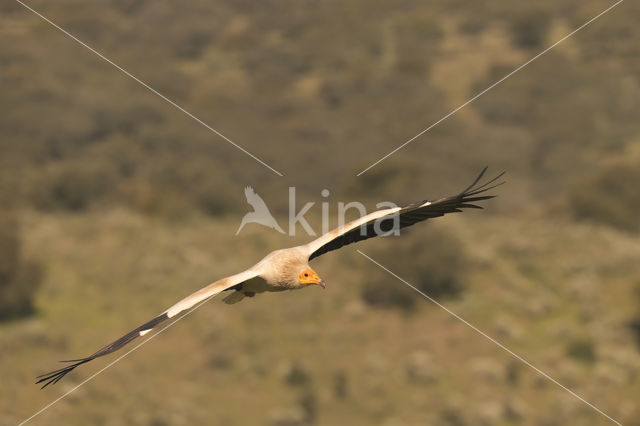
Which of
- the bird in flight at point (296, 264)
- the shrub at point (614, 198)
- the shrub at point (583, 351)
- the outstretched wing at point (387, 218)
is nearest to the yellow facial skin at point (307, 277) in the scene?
the bird in flight at point (296, 264)

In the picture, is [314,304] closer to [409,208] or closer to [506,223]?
[506,223]

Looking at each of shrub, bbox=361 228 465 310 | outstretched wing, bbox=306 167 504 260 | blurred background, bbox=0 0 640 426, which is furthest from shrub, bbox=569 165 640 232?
outstretched wing, bbox=306 167 504 260

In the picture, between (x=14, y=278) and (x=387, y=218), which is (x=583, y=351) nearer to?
(x=14, y=278)

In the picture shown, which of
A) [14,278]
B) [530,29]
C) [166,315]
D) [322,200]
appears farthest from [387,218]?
[530,29]

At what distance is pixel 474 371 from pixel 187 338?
7.53m

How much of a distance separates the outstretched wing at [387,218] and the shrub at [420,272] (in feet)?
60.6

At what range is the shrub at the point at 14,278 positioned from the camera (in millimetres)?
26656

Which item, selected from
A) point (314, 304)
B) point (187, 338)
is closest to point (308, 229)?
point (314, 304)

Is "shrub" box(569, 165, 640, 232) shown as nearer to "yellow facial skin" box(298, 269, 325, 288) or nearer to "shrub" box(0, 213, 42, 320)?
"shrub" box(0, 213, 42, 320)

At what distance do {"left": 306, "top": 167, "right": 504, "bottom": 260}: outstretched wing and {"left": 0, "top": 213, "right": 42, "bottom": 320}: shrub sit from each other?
18.5 m

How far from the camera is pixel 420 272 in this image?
3030 centimetres

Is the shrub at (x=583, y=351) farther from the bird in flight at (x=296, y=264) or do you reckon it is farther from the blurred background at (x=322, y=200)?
the bird in flight at (x=296, y=264)

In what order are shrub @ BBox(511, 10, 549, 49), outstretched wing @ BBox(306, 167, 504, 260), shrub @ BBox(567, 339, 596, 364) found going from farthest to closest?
shrub @ BBox(511, 10, 549, 49)
shrub @ BBox(567, 339, 596, 364)
outstretched wing @ BBox(306, 167, 504, 260)

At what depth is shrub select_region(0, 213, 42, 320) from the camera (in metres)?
26.7
